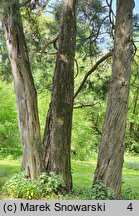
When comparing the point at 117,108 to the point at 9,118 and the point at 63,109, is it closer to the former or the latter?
the point at 63,109

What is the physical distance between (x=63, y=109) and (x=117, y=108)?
99 cm

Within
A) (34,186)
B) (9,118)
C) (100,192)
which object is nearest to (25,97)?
(34,186)

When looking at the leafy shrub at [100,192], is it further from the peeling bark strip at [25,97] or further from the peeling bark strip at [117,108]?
the peeling bark strip at [25,97]

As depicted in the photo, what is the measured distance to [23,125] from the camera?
710cm

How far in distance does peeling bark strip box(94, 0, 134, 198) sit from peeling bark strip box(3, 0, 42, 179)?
122 centimetres

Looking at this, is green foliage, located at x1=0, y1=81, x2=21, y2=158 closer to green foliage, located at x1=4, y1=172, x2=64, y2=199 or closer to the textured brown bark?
the textured brown bark

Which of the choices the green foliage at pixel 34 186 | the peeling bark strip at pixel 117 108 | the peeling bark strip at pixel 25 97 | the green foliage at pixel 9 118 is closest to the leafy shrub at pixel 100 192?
A: the peeling bark strip at pixel 117 108

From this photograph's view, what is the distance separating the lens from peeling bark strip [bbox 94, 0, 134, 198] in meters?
7.42

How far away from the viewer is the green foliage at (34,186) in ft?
22.1

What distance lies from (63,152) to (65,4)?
2.83m

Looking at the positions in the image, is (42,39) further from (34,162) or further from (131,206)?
(131,206)

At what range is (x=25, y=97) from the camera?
7.05m

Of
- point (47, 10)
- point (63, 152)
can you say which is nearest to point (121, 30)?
point (63, 152)

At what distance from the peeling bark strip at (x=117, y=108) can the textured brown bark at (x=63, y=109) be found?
65 cm
